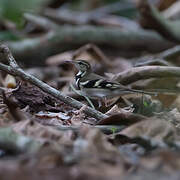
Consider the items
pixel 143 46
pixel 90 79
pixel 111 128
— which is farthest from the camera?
pixel 143 46

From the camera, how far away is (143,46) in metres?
11.1

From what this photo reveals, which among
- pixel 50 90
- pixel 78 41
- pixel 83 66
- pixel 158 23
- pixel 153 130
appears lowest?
pixel 78 41

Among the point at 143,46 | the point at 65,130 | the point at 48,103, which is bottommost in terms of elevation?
the point at 143,46

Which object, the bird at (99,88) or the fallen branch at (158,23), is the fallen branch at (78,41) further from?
the bird at (99,88)

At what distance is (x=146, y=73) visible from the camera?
611cm

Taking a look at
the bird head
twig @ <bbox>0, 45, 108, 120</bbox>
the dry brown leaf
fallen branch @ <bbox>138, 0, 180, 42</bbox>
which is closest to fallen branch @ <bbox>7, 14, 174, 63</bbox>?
fallen branch @ <bbox>138, 0, 180, 42</bbox>

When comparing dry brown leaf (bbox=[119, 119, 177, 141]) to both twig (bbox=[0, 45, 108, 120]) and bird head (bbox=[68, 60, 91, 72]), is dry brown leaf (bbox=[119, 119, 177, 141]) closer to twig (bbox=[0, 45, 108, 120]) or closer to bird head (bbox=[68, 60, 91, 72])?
twig (bbox=[0, 45, 108, 120])

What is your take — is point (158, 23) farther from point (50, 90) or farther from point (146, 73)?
point (50, 90)

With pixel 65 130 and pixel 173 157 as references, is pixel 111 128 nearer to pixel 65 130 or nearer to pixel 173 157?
pixel 65 130

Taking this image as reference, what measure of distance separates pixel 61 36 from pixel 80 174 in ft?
24.8

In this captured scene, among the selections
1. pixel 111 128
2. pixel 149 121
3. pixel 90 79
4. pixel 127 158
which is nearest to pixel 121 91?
pixel 90 79

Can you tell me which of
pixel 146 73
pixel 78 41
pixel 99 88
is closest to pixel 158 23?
pixel 78 41

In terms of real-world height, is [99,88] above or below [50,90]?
below

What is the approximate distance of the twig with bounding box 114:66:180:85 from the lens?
600 centimetres
